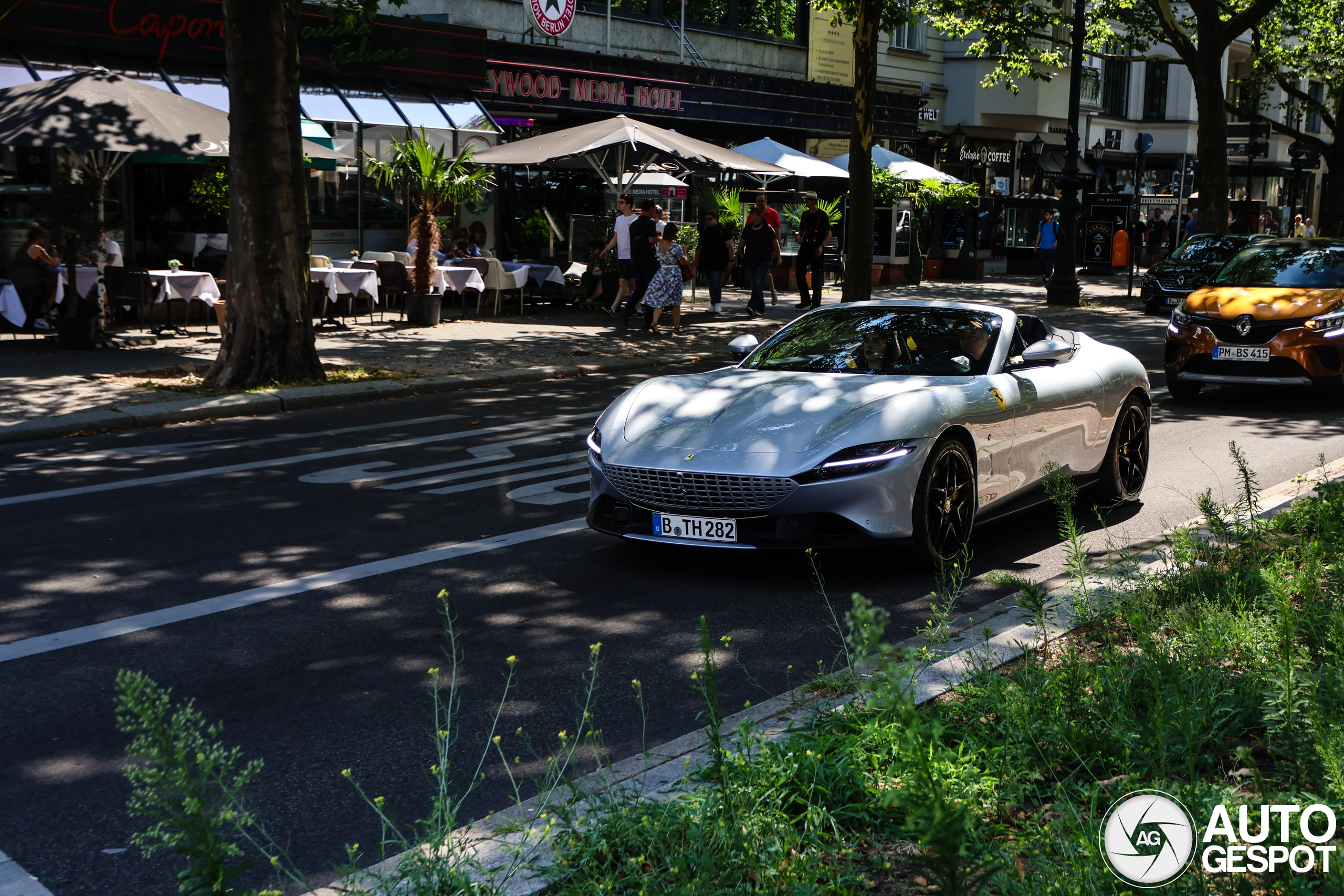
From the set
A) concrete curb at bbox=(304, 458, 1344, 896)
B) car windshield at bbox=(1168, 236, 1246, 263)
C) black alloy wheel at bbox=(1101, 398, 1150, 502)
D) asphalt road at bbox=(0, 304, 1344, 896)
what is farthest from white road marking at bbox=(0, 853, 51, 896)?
car windshield at bbox=(1168, 236, 1246, 263)

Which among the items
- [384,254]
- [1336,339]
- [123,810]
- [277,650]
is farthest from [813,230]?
[123,810]

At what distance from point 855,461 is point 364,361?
1053 cm

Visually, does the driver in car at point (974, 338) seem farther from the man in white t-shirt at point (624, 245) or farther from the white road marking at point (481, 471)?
the man in white t-shirt at point (624, 245)

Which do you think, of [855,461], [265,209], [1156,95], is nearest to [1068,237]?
[265,209]

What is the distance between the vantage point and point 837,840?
3.48 metres

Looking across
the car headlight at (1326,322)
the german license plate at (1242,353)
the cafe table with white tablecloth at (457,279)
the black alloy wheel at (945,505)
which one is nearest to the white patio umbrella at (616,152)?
the cafe table with white tablecloth at (457,279)

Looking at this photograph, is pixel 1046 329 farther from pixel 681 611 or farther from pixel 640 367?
pixel 640 367

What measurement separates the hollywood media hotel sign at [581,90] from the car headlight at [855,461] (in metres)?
21.1

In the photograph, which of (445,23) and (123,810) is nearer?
(123,810)

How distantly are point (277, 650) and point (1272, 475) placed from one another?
737 cm

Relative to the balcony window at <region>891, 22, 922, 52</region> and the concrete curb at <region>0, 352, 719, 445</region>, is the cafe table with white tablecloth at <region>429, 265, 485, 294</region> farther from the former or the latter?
the balcony window at <region>891, 22, 922, 52</region>

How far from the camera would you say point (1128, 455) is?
869 cm

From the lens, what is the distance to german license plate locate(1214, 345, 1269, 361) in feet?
43.1

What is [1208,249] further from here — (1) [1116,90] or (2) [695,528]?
(1) [1116,90]
